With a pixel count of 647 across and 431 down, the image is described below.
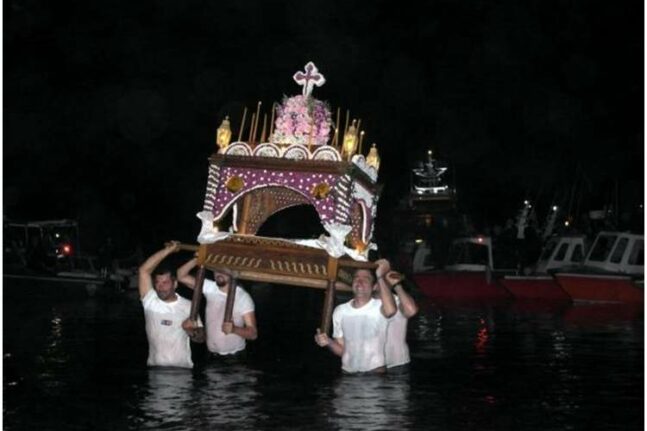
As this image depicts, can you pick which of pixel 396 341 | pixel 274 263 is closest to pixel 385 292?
pixel 396 341

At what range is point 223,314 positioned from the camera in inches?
627

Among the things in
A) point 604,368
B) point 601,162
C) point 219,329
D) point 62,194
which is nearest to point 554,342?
point 604,368

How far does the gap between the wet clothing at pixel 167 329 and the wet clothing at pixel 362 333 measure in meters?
1.75

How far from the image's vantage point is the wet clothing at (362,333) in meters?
14.1

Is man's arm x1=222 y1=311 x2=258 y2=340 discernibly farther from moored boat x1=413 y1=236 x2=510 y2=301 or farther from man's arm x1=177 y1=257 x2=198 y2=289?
moored boat x1=413 y1=236 x2=510 y2=301

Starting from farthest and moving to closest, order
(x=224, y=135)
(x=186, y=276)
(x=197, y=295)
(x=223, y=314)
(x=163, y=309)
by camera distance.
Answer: (x=186, y=276) → (x=223, y=314) → (x=224, y=135) → (x=197, y=295) → (x=163, y=309)

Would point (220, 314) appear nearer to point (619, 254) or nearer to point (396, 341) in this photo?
point (396, 341)

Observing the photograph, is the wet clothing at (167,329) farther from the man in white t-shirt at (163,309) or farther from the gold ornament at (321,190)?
the gold ornament at (321,190)

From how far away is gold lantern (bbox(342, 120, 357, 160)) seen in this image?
15272 millimetres

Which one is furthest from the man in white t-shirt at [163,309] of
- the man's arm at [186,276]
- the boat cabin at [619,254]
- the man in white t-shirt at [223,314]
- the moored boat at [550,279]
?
the boat cabin at [619,254]

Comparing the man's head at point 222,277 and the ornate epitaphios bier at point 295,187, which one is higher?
the ornate epitaphios bier at point 295,187

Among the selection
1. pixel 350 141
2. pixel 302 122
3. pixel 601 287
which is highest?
pixel 302 122

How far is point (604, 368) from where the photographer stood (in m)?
17.7

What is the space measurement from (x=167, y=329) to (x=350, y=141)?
3056 mm
